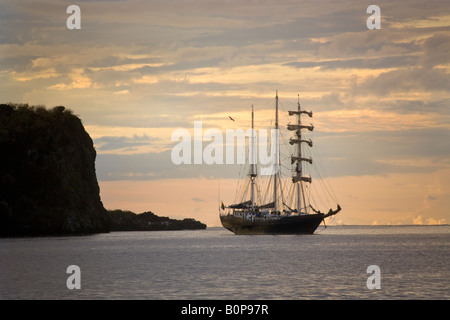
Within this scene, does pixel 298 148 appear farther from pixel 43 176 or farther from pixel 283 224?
pixel 43 176

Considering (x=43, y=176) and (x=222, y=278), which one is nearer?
(x=222, y=278)

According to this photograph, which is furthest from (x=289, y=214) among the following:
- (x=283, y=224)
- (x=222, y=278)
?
(x=222, y=278)

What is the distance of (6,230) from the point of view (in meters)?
146

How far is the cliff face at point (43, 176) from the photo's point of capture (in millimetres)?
148000

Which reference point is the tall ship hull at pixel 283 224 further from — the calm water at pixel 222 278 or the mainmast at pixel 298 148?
the calm water at pixel 222 278

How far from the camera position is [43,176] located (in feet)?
498

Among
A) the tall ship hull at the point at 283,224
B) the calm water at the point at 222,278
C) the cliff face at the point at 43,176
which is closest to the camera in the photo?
the calm water at the point at 222,278

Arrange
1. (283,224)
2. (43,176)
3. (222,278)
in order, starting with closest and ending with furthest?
(222,278), (283,224), (43,176)

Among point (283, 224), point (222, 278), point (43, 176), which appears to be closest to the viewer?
point (222, 278)

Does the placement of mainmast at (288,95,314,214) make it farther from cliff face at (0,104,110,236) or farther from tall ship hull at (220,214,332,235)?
cliff face at (0,104,110,236)

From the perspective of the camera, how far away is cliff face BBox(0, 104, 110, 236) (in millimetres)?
148000

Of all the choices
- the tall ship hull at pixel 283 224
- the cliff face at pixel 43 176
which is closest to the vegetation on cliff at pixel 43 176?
the cliff face at pixel 43 176

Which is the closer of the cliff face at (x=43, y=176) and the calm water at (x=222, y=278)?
the calm water at (x=222, y=278)
